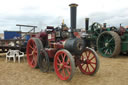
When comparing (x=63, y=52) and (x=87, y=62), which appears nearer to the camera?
(x=63, y=52)

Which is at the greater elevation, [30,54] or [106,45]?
[106,45]

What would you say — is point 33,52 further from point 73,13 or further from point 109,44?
point 109,44

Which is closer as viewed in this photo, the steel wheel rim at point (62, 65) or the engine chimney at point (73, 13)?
the steel wheel rim at point (62, 65)

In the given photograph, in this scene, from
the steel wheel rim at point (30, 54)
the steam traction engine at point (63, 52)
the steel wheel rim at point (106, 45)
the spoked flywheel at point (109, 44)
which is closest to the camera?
the steam traction engine at point (63, 52)

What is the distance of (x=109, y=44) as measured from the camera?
23.3 feet

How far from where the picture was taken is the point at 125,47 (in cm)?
663

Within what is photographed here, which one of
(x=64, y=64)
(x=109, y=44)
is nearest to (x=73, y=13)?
(x=64, y=64)

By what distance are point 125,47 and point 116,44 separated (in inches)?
22.1

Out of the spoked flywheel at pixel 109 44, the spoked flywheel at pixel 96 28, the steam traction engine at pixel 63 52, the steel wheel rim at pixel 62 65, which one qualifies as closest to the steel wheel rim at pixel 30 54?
the steam traction engine at pixel 63 52

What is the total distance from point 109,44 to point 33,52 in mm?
4345

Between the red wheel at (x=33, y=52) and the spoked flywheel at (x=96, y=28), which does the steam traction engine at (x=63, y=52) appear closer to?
the red wheel at (x=33, y=52)

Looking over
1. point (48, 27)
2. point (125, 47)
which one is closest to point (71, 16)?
point (48, 27)

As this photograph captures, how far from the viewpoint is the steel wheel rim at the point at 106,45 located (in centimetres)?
708

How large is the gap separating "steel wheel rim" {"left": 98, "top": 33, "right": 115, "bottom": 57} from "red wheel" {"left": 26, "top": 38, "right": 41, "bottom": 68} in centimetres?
410
